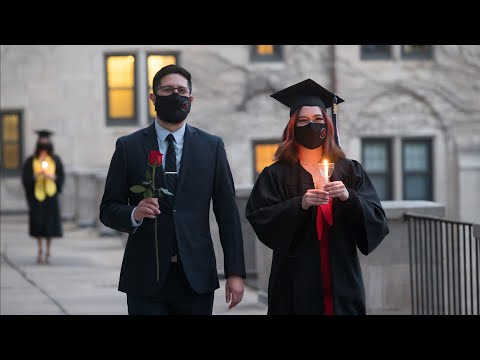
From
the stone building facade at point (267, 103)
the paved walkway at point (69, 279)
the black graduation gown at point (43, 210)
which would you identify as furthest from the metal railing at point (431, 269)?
the stone building facade at point (267, 103)

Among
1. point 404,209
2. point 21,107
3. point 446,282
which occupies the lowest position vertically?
→ point 446,282

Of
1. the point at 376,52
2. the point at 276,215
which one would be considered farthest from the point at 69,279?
the point at 376,52

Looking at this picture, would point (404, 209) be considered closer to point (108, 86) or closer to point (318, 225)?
point (318, 225)

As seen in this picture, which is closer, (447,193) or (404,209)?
(404,209)

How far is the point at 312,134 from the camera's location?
6367 mm

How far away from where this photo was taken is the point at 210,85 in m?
27.4

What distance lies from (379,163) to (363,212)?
74.6 feet

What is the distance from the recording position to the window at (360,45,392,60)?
28156 mm

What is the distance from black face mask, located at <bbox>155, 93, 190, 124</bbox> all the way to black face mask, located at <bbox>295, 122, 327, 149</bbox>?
632mm

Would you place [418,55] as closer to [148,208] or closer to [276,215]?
[276,215]

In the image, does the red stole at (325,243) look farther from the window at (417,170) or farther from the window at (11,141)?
the window at (417,170)
